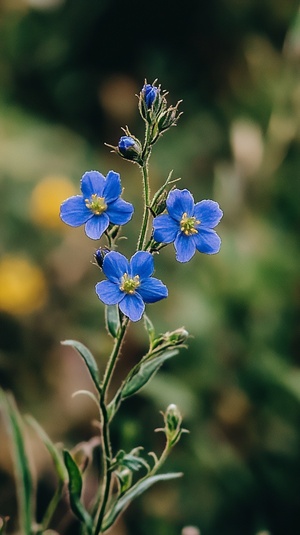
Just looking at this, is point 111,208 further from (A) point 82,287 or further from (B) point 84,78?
(B) point 84,78

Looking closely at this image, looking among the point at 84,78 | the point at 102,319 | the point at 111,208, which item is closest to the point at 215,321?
the point at 102,319

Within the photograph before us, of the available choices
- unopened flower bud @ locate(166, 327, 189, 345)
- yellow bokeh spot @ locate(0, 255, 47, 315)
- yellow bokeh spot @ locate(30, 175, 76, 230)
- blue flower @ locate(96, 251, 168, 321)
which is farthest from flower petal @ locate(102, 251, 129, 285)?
yellow bokeh spot @ locate(30, 175, 76, 230)

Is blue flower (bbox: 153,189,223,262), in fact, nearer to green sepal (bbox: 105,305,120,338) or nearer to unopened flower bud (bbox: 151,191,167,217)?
unopened flower bud (bbox: 151,191,167,217)

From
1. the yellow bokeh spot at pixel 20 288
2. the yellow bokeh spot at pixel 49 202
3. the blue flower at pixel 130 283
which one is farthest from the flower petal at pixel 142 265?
the yellow bokeh spot at pixel 49 202

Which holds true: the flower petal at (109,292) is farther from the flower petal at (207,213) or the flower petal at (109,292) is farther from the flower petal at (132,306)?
the flower petal at (207,213)

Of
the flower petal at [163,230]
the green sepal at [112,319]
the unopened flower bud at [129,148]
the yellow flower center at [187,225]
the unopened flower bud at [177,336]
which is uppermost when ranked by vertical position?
the unopened flower bud at [129,148]

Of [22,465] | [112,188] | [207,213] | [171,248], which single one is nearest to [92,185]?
[112,188]

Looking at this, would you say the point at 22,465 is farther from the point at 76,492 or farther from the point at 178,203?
the point at 178,203
